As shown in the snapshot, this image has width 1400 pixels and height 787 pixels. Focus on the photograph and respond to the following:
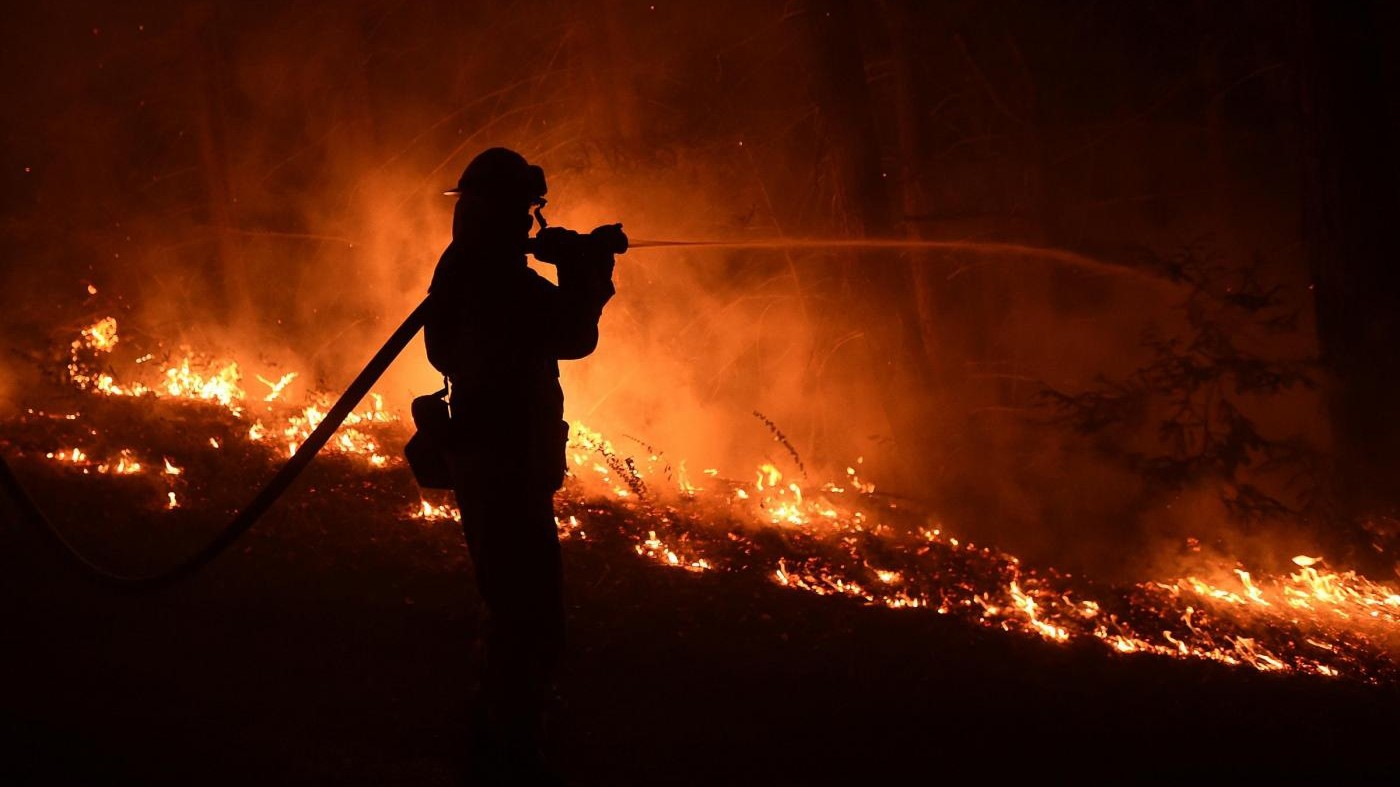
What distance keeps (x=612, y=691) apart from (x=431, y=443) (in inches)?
69.9

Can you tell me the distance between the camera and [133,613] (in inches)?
209

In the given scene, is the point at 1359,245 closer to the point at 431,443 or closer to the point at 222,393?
the point at 431,443

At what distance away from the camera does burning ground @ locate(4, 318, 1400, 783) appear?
14.2ft

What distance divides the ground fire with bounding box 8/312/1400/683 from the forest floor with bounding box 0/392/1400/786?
1.51 ft

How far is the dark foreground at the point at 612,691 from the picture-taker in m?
4.11

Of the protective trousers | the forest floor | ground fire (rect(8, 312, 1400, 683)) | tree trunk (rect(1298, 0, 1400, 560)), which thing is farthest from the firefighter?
tree trunk (rect(1298, 0, 1400, 560))

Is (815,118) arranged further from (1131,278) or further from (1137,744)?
(1137,744)

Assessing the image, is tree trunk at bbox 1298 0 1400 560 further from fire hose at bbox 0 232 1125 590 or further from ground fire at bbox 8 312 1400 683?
fire hose at bbox 0 232 1125 590

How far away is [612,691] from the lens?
4883 mm

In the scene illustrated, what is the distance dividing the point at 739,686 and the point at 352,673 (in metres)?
2.00

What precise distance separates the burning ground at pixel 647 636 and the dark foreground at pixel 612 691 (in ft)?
0.06

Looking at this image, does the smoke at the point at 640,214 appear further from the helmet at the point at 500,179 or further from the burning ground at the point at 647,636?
the helmet at the point at 500,179

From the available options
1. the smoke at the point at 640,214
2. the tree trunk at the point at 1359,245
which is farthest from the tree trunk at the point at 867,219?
the tree trunk at the point at 1359,245

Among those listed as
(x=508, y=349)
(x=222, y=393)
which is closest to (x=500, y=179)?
(x=508, y=349)
